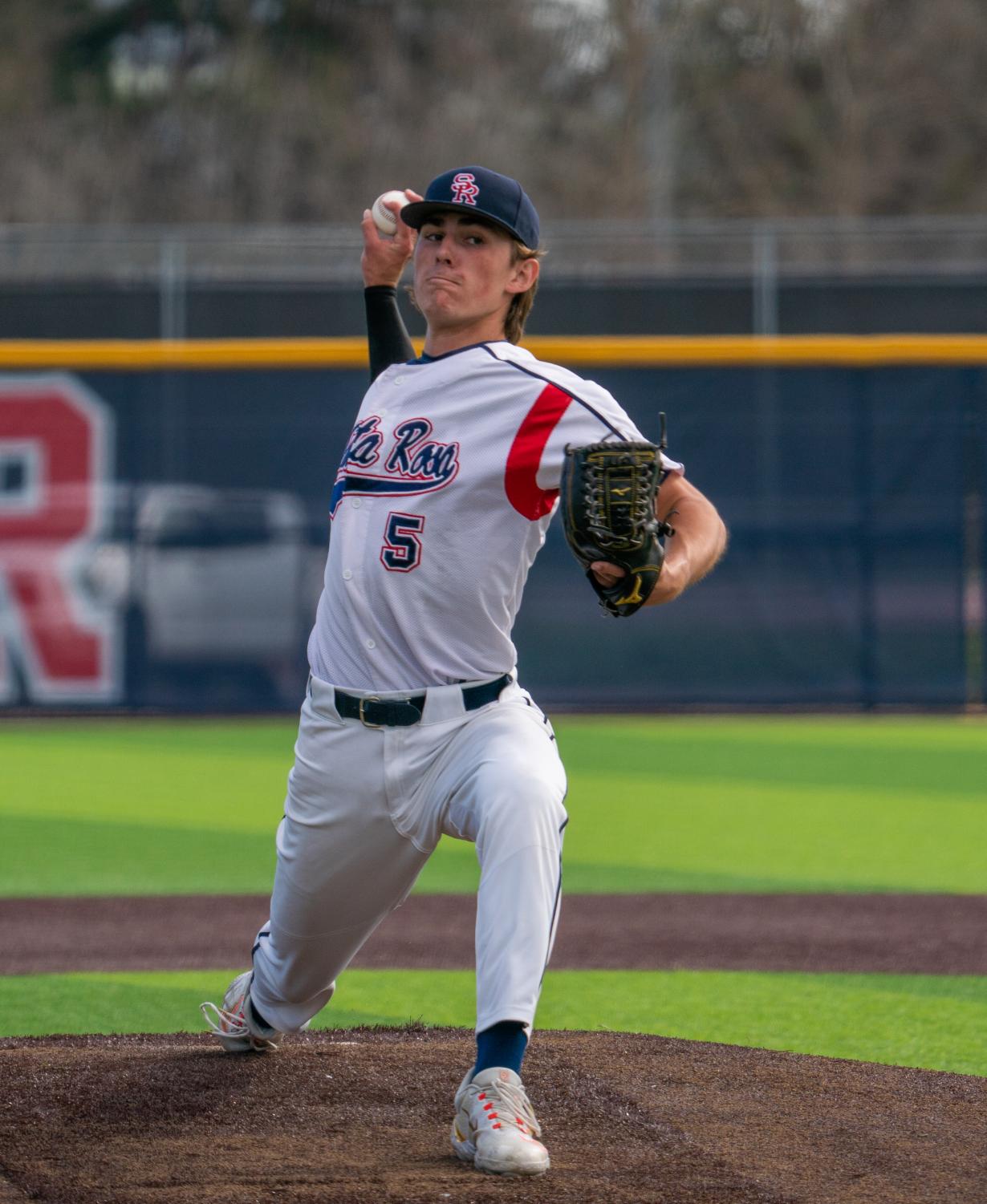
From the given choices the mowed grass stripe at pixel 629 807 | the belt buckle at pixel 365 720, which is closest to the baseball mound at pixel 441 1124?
the belt buckle at pixel 365 720

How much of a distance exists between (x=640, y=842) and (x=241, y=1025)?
3458 millimetres

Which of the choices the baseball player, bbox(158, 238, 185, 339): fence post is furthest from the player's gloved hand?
bbox(158, 238, 185, 339): fence post

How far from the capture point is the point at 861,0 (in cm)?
2653

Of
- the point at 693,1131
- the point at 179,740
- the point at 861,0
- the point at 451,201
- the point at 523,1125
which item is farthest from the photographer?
the point at 861,0

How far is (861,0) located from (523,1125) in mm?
26349

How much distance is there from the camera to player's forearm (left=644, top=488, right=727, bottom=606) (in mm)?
2824

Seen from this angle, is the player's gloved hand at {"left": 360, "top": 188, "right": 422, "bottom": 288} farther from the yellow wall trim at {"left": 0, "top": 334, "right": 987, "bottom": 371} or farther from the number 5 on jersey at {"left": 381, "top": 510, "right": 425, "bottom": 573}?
the yellow wall trim at {"left": 0, "top": 334, "right": 987, "bottom": 371}

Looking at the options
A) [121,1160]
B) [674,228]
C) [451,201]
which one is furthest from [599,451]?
[674,228]

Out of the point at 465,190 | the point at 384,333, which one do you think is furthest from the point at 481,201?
the point at 384,333

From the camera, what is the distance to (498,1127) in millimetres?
2674

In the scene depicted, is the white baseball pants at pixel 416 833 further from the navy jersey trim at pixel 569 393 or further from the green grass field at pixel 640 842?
the green grass field at pixel 640 842

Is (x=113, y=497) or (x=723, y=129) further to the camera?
(x=723, y=129)

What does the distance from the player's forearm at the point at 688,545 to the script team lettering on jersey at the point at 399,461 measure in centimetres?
39

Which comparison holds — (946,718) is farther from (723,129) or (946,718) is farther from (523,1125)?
(723,129)
